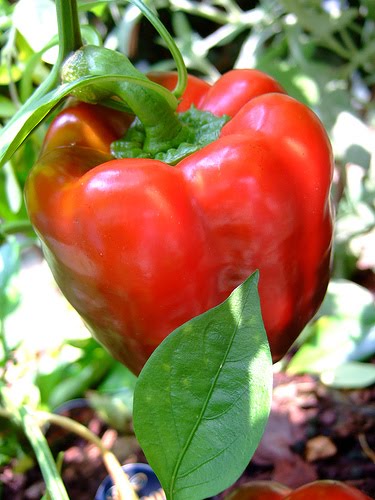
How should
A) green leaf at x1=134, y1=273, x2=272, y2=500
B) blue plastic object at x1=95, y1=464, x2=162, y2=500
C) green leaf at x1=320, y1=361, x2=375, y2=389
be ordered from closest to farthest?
green leaf at x1=134, y1=273, x2=272, y2=500
blue plastic object at x1=95, y1=464, x2=162, y2=500
green leaf at x1=320, y1=361, x2=375, y2=389

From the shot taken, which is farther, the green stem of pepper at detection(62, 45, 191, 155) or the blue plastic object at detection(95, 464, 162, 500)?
the blue plastic object at detection(95, 464, 162, 500)

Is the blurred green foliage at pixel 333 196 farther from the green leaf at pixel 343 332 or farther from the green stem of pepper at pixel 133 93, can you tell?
the green stem of pepper at pixel 133 93

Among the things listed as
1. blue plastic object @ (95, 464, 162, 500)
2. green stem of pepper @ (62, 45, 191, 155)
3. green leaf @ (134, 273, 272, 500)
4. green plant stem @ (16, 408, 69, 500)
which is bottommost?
blue plastic object @ (95, 464, 162, 500)

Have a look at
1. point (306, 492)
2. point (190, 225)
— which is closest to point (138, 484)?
point (306, 492)

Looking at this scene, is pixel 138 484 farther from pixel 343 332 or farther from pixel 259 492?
pixel 343 332

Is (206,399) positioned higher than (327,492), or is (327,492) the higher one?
(206,399)

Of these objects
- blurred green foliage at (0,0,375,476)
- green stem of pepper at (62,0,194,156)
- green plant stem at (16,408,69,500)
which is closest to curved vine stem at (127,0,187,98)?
green stem of pepper at (62,0,194,156)

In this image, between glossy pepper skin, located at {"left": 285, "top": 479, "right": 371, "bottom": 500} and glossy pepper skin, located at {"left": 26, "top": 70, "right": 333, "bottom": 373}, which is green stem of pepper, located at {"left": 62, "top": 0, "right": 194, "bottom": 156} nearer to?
glossy pepper skin, located at {"left": 26, "top": 70, "right": 333, "bottom": 373}

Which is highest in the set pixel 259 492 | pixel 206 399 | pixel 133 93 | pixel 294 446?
pixel 133 93
